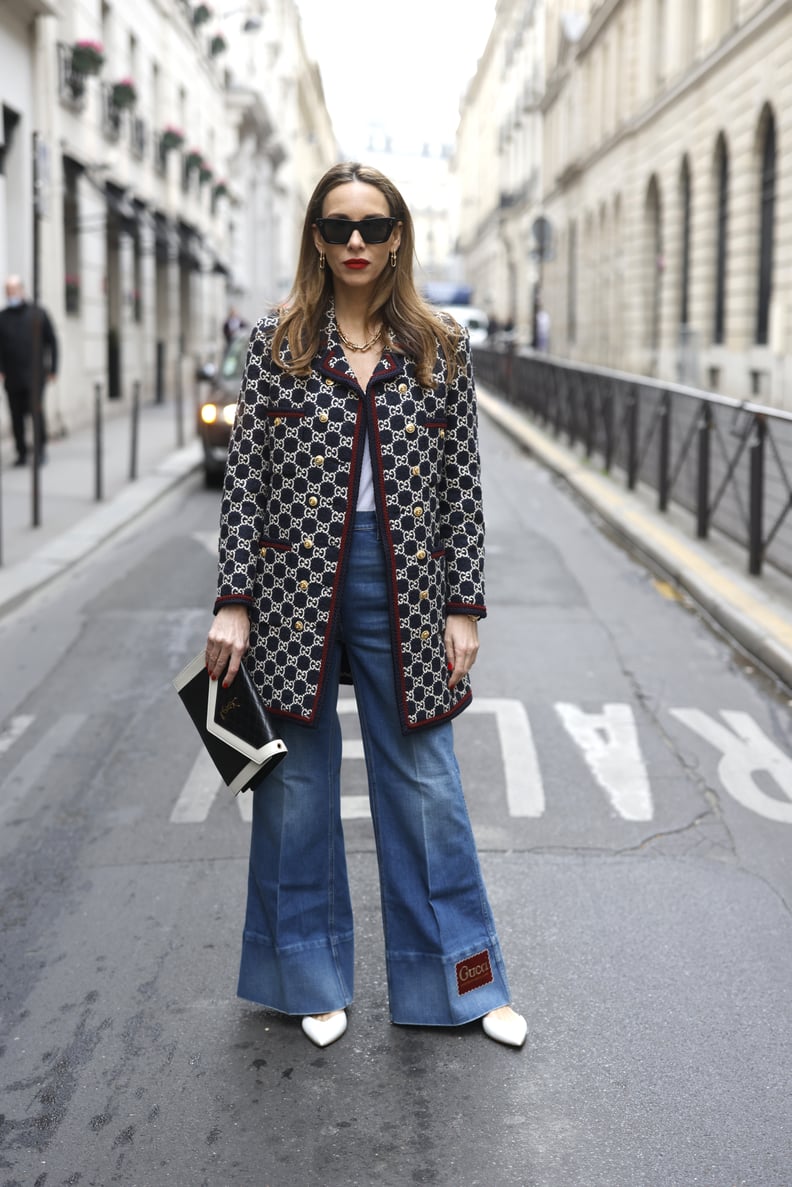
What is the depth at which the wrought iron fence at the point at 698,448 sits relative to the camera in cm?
868

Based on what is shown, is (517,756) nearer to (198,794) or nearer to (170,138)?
(198,794)

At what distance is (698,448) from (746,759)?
17.8 feet

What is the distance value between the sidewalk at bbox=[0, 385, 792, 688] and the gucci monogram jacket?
402 centimetres

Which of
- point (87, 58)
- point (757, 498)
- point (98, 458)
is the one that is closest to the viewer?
point (757, 498)

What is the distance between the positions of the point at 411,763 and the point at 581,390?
46.7 feet

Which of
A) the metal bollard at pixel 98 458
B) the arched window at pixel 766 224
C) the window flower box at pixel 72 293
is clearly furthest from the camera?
the arched window at pixel 766 224

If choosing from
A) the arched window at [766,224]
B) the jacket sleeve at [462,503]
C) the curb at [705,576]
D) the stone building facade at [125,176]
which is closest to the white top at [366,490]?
the jacket sleeve at [462,503]

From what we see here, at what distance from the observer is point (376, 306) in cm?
312

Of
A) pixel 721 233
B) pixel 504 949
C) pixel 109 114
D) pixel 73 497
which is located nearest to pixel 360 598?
pixel 504 949

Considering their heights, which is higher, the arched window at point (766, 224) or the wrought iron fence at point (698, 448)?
the arched window at point (766, 224)

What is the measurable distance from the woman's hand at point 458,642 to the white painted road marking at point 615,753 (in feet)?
6.00

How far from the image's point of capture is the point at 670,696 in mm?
6461

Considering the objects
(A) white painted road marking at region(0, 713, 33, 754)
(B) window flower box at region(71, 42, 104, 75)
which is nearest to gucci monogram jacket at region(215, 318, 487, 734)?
(A) white painted road marking at region(0, 713, 33, 754)

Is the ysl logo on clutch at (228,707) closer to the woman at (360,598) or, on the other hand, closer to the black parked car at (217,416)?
the woman at (360,598)
